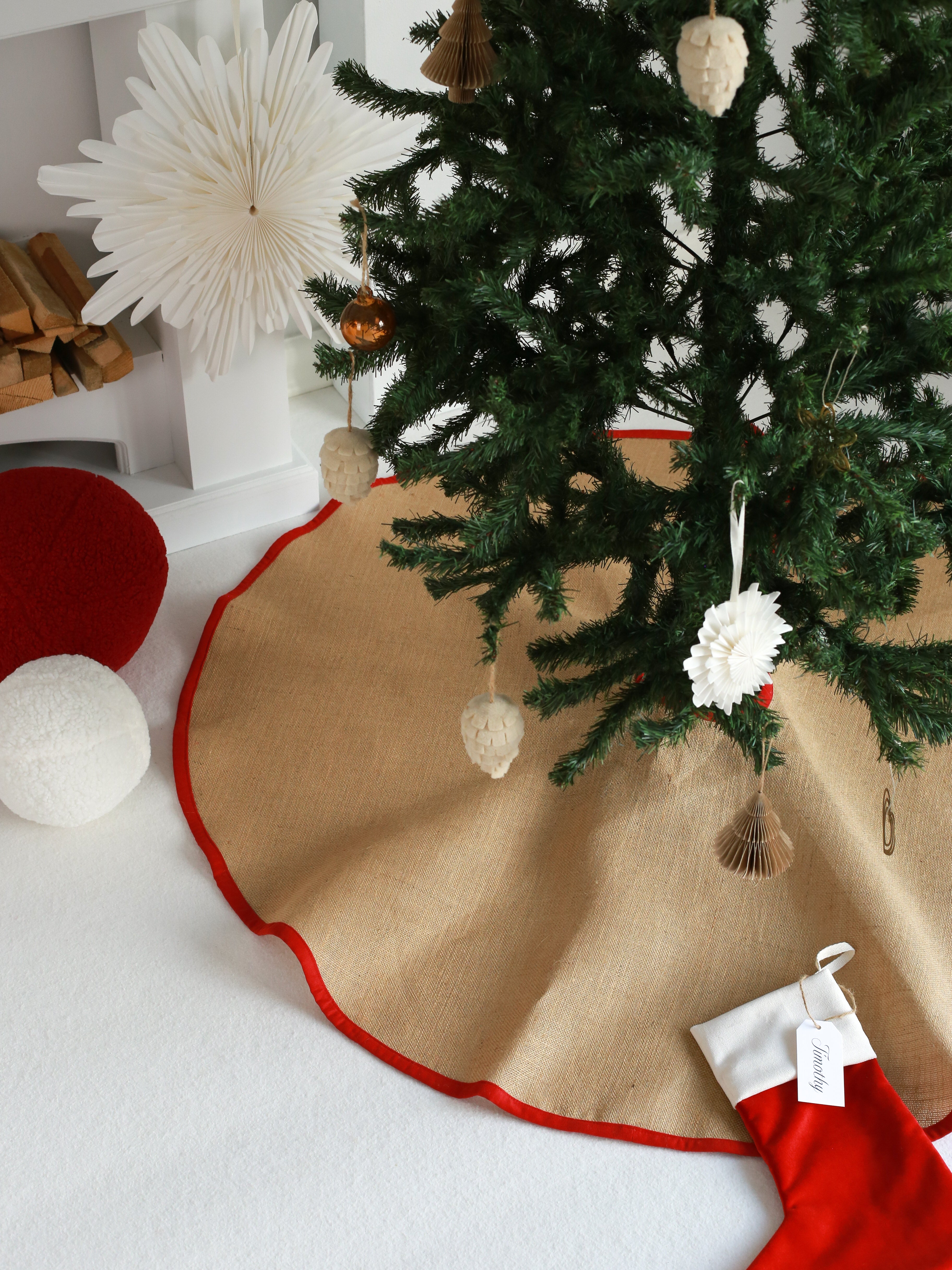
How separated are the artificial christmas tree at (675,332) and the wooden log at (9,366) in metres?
0.54

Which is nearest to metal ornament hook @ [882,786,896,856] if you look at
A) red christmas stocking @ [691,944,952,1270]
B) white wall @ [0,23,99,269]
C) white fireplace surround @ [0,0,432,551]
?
red christmas stocking @ [691,944,952,1270]

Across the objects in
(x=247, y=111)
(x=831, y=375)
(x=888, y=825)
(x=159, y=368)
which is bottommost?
(x=888, y=825)

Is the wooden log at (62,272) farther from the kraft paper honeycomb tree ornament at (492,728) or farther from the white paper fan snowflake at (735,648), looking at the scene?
the white paper fan snowflake at (735,648)

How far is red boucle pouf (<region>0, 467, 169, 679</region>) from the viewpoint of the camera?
59.5 inches

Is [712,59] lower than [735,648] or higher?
higher

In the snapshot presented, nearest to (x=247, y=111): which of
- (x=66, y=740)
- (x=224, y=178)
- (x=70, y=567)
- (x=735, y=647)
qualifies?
(x=224, y=178)

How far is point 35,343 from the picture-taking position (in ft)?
5.25

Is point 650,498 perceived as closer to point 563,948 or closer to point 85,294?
point 563,948

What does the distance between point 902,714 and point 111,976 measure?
93cm

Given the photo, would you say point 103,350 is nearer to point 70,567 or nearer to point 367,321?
point 70,567

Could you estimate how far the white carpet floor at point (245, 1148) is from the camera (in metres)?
1.20

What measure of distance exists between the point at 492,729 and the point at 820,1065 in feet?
1.68

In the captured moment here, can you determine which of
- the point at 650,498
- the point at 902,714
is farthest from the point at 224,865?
the point at 902,714

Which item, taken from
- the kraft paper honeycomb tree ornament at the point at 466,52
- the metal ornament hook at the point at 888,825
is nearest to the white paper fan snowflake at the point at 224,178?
the kraft paper honeycomb tree ornament at the point at 466,52
